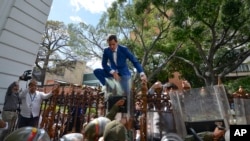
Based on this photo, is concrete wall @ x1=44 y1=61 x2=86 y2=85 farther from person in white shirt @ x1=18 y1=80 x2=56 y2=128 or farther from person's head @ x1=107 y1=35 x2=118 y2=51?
person's head @ x1=107 y1=35 x2=118 y2=51

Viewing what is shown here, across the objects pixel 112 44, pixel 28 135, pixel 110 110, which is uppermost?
pixel 112 44

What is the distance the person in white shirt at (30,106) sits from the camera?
4.68m

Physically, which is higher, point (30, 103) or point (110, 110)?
point (30, 103)

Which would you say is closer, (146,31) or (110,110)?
(110,110)

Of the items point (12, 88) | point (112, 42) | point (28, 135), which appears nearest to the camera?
point (28, 135)

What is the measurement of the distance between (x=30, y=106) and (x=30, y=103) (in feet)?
0.20

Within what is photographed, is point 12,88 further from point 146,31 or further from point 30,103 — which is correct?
point 146,31

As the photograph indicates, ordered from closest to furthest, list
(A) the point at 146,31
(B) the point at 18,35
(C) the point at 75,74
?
(B) the point at 18,35 → (A) the point at 146,31 → (C) the point at 75,74

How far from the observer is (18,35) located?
195 inches

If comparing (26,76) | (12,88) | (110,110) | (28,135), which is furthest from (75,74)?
(28,135)

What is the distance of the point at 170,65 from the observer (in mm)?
18969

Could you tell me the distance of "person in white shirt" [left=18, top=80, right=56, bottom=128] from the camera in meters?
4.68

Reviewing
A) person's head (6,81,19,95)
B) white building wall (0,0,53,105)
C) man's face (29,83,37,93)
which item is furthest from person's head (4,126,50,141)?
white building wall (0,0,53,105)

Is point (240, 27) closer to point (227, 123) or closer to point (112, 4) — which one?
point (112, 4)
